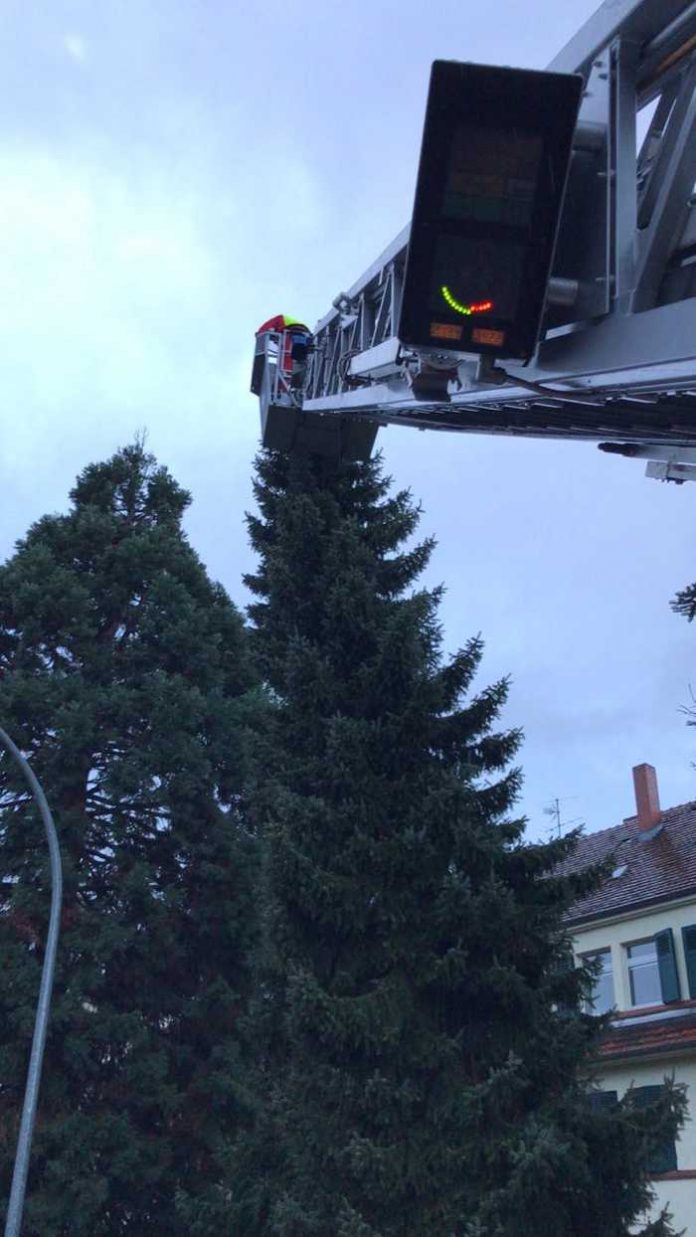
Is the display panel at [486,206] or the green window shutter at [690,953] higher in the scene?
the green window shutter at [690,953]

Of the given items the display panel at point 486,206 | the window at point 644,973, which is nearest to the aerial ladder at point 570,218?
the display panel at point 486,206

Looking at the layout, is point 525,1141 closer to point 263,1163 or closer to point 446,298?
point 263,1163

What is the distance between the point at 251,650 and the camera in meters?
16.8

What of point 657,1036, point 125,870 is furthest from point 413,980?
point 657,1036

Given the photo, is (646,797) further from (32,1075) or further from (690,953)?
(32,1075)

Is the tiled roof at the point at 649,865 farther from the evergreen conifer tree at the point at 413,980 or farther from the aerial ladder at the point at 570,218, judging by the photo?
the aerial ladder at the point at 570,218

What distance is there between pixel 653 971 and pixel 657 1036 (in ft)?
5.60

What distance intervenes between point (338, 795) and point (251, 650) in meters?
3.76

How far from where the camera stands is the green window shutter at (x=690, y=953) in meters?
22.3

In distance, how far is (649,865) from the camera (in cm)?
2583

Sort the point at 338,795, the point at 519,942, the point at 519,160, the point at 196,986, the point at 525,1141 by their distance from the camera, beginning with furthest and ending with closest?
1. the point at 196,986
2. the point at 338,795
3. the point at 519,942
4. the point at 525,1141
5. the point at 519,160

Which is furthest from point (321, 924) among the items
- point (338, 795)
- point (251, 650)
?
point (251, 650)

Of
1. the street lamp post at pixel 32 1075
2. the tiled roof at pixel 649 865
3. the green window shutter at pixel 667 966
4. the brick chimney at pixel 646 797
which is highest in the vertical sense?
the brick chimney at pixel 646 797

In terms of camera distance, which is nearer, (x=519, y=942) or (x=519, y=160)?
(x=519, y=160)
